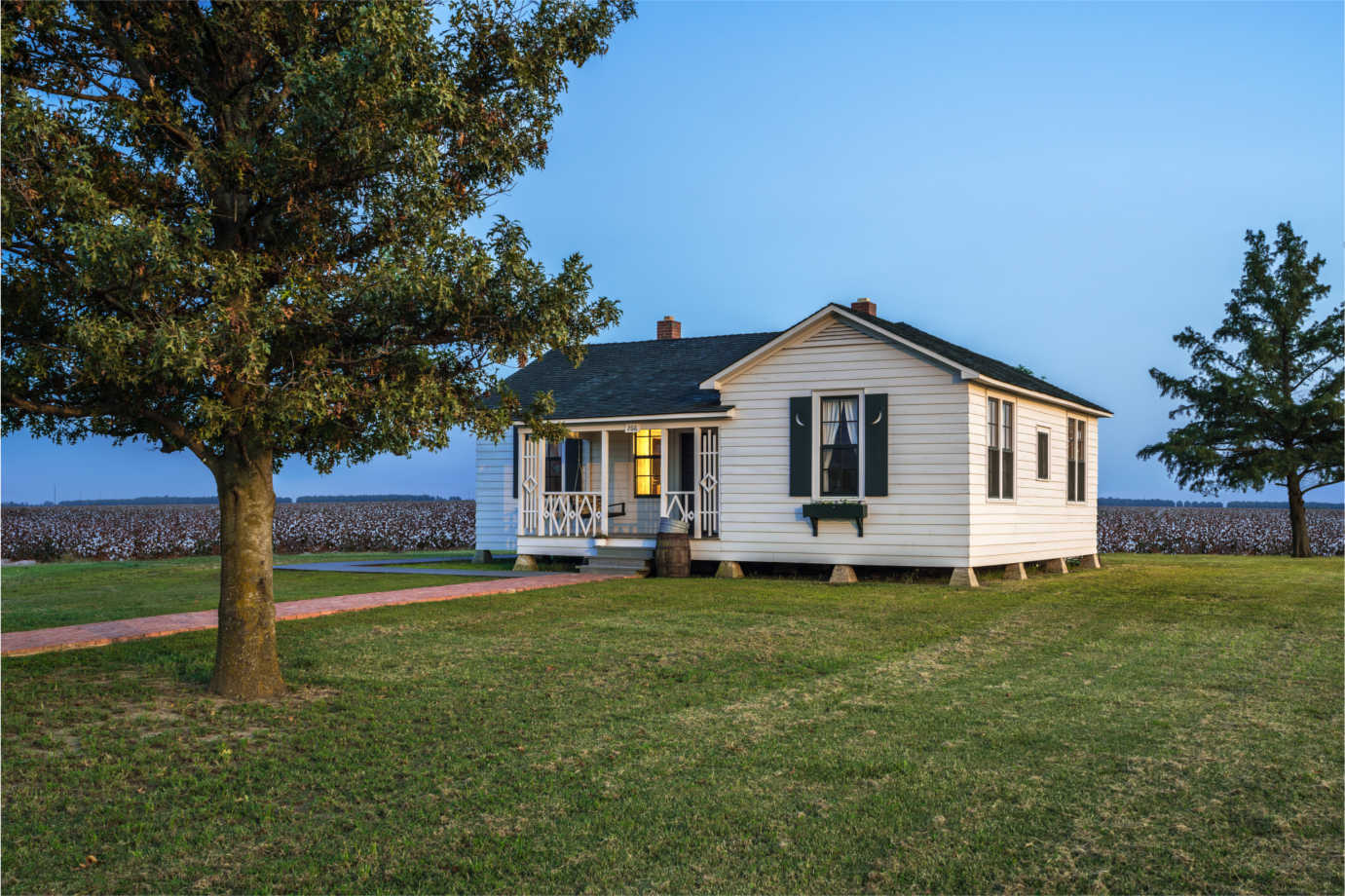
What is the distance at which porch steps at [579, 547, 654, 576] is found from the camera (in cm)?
1938

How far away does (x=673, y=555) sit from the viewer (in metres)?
18.7

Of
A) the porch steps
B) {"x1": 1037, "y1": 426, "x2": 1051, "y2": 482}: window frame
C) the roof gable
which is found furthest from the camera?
{"x1": 1037, "y1": 426, "x2": 1051, "y2": 482}: window frame

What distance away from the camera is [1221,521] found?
1433 inches

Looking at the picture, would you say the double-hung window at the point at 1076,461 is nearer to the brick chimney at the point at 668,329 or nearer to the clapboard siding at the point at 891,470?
the clapboard siding at the point at 891,470

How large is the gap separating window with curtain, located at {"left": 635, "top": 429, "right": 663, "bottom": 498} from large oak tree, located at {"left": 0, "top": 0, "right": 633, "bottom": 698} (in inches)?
486

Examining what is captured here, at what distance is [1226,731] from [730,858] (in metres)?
4.08

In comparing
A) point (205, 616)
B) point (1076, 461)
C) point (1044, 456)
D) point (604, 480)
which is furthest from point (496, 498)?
point (1076, 461)

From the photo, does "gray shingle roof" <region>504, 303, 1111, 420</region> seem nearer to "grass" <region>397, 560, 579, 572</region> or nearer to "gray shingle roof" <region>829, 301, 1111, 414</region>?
"gray shingle roof" <region>829, 301, 1111, 414</region>

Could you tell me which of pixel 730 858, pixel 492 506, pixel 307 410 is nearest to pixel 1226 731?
A: pixel 730 858

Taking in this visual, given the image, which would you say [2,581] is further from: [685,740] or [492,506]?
[685,740]

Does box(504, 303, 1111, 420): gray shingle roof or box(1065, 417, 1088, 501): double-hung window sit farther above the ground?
box(504, 303, 1111, 420): gray shingle roof

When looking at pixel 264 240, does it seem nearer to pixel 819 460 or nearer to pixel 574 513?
pixel 819 460

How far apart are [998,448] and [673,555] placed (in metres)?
6.14

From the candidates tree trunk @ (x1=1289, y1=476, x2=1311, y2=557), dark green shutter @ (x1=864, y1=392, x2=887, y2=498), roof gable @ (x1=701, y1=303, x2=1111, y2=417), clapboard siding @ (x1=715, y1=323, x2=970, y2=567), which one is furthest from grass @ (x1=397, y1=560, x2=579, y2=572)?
tree trunk @ (x1=1289, y1=476, x2=1311, y2=557)
